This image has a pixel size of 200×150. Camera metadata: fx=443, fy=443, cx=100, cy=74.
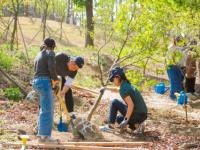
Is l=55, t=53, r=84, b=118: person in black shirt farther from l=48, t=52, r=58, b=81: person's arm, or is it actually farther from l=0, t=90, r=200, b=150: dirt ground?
l=48, t=52, r=58, b=81: person's arm

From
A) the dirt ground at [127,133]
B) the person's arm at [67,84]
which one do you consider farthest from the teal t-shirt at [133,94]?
the person's arm at [67,84]

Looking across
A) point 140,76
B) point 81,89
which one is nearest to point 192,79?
point 81,89

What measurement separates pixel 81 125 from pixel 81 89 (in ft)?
17.0

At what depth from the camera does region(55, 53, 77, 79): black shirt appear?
781 cm

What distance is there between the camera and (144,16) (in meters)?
8.70

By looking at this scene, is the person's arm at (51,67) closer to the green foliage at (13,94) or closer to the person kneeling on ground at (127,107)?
the person kneeling on ground at (127,107)

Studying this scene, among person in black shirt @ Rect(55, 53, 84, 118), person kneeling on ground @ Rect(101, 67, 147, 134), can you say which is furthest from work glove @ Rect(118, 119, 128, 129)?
person in black shirt @ Rect(55, 53, 84, 118)

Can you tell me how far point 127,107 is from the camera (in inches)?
312

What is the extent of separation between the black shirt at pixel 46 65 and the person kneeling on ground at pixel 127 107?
3.96ft

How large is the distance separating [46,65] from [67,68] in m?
1.13

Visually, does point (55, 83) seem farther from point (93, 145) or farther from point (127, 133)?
point (127, 133)

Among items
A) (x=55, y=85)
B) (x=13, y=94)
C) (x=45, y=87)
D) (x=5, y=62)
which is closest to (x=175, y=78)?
(x=13, y=94)

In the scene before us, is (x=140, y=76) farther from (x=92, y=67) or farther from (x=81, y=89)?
(x=92, y=67)

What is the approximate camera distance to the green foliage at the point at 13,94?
10.6 meters
